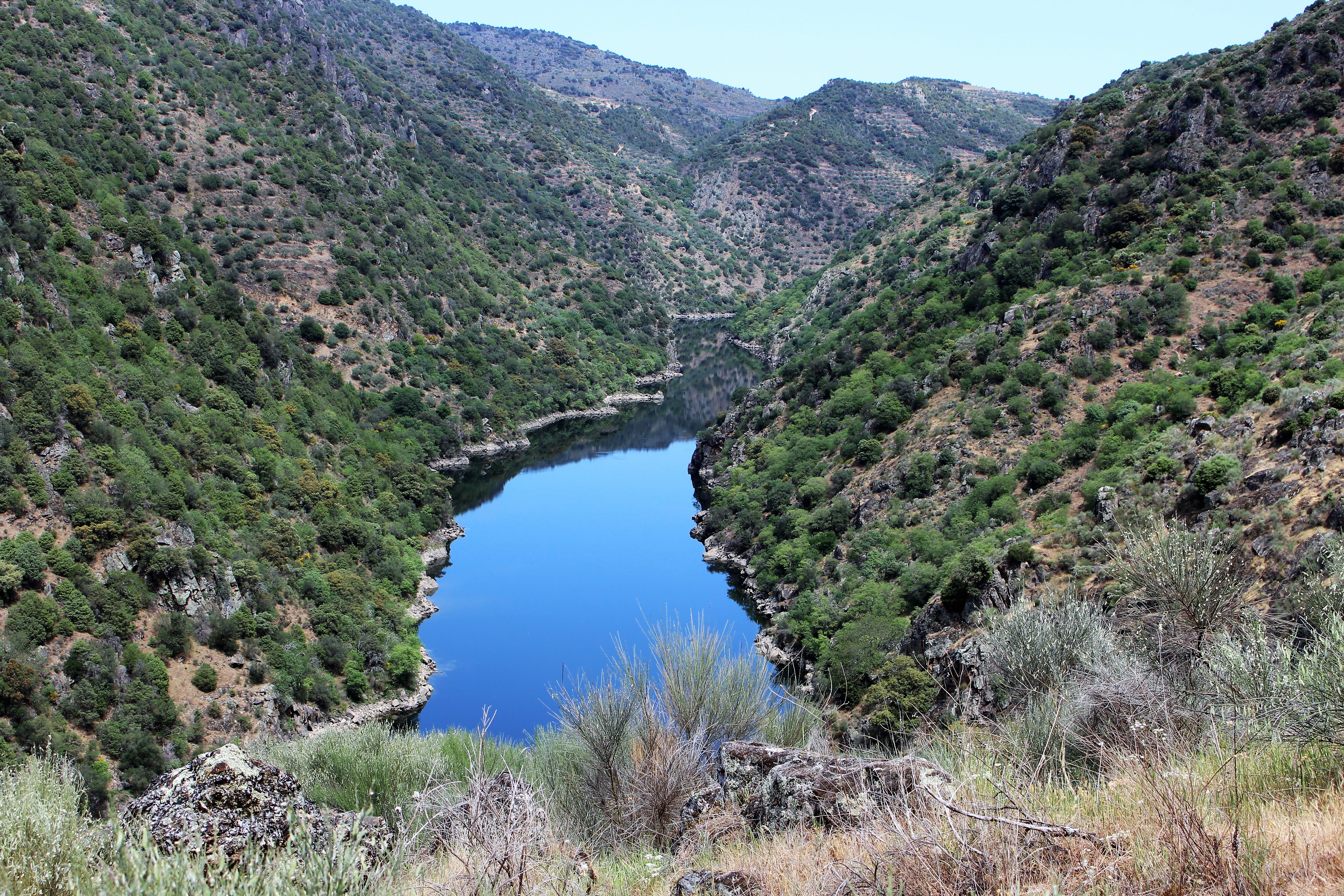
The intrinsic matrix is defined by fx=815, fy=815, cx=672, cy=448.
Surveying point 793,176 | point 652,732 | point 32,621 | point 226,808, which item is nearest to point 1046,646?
point 652,732

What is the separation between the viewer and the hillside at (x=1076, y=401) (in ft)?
72.4

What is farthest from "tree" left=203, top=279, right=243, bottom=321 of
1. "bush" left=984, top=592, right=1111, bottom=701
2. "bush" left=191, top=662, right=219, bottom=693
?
"bush" left=984, top=592, right=1111, bottom=701

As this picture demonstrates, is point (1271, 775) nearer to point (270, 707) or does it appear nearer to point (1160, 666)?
point (1160, 666)

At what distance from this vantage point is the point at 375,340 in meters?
62.6

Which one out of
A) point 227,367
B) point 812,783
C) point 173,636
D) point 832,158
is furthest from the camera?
point 832,158

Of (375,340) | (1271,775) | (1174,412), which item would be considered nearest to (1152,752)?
(1271,775)

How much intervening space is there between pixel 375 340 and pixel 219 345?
2113 cm

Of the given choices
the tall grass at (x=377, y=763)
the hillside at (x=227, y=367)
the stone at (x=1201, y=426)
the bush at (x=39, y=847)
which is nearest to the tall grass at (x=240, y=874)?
the bush at (x=39, y=847)

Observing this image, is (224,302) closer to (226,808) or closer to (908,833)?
(226,808)

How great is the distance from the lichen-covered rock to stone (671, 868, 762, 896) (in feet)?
3.23

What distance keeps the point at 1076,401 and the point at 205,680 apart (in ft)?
111

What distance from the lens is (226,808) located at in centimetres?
675

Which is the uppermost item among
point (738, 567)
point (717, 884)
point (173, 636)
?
point (717, 884)

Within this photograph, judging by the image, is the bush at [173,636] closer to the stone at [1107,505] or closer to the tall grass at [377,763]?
the tall grass at [377,763]
